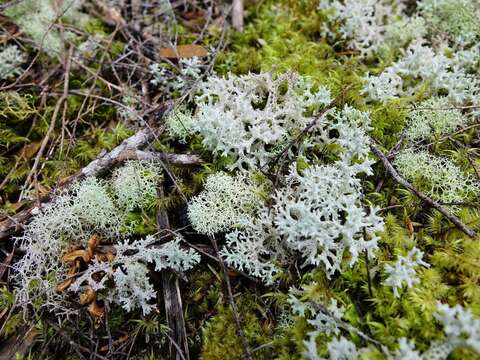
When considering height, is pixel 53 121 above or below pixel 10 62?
below

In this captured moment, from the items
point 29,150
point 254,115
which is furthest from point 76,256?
point 254,115

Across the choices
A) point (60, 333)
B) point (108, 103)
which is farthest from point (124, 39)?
point (60, 333)

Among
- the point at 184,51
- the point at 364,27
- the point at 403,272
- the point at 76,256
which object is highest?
the point at 364,27

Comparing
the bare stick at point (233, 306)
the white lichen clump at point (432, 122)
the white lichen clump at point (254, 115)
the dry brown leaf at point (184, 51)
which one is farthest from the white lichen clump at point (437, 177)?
the dry brown leaf at point (184, 51)

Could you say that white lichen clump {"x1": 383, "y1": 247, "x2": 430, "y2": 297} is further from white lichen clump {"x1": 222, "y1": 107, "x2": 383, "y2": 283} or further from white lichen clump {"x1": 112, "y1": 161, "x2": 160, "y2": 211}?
white lichen clump {"x1": 112, "y1": 161, "x2": 160, "y2": 211}

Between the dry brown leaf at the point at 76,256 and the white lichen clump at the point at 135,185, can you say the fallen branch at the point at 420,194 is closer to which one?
the white lichen clump at the point at 135,185

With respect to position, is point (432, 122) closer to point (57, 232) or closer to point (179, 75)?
point (179, 75)

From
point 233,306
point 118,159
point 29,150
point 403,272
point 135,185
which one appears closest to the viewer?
point 403,272

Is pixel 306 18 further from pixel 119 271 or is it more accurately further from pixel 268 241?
pixel 119 271
